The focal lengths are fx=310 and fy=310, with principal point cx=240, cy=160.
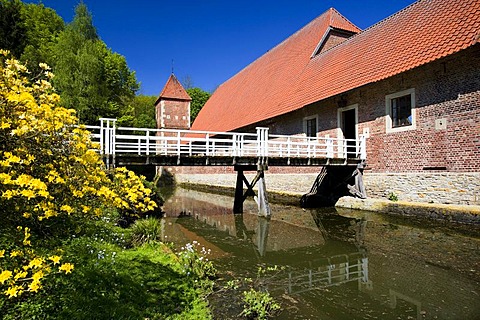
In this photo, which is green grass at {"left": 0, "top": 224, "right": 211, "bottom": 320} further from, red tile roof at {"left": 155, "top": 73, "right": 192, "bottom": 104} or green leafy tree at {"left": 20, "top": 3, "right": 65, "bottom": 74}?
red tile roof at {"left": 155, "top": 73, "right": 192, "bottom": 104}

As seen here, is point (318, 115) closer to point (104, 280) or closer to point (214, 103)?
point (104, 280)

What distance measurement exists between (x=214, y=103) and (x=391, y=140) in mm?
20197

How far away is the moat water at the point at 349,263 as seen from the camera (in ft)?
12.1

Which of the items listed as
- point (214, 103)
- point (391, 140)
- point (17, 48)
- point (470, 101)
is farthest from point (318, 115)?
point (17, 48)

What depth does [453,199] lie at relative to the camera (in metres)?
8.63

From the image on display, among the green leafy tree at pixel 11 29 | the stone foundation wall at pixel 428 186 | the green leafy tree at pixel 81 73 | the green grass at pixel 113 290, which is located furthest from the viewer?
the green leafy tree at pixel 11 29

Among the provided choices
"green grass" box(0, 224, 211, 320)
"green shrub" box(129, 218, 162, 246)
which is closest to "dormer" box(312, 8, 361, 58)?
"green shrub" box(129, 218, 162, 246)

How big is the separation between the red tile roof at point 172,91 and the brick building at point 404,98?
17035 millimetres

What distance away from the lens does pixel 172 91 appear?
3216 centimetres

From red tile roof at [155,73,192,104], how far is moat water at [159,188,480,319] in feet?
78.7

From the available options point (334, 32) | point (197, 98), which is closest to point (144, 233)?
point (334, 32)

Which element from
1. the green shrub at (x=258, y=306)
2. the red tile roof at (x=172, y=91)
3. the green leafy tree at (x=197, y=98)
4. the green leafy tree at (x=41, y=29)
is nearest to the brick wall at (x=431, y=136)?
the green shrub at (x=258, y=306)

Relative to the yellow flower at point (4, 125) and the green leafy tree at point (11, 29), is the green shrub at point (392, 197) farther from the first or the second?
the green leafy tree at point (11, 29)

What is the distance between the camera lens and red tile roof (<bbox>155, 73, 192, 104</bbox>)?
1250 inches
